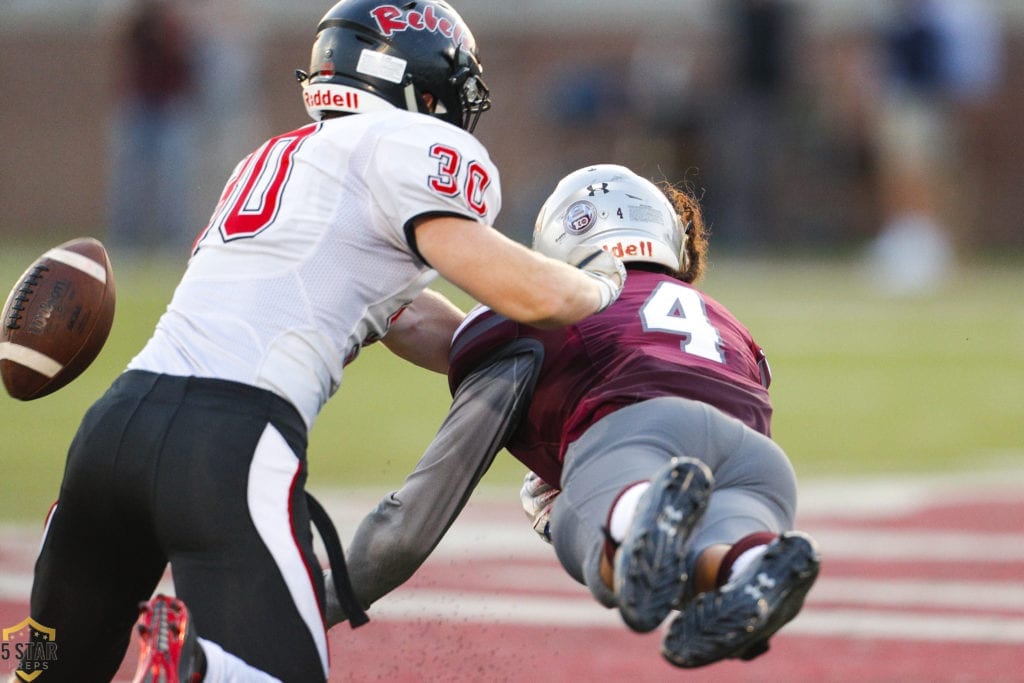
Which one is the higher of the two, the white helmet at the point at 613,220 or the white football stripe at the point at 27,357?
the white helmet at the point at 613,220

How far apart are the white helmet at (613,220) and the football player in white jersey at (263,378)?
547mm

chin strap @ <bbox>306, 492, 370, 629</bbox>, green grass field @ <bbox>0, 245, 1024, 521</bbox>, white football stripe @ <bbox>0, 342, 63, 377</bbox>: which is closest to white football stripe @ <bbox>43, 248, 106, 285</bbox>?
white football stripe @ <bbox>0, 342, 63, 377</bbox>

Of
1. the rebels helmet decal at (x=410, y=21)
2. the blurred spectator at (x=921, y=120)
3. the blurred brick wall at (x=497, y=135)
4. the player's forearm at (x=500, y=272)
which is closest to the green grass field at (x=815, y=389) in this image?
the blurred spectator at (x=921, y=120)

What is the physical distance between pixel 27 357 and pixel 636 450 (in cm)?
154

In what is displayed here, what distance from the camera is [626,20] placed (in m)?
20.1

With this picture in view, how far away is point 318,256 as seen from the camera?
3812mm

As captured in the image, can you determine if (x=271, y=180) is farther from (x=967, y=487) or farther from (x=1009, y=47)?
(x=1009, y=47)

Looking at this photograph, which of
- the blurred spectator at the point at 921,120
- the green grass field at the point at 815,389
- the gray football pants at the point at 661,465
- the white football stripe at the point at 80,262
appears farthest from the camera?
the blurred spectator at the point at 921,120

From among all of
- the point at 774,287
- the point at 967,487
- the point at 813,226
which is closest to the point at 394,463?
the point at 967,487

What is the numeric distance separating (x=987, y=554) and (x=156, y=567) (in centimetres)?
398

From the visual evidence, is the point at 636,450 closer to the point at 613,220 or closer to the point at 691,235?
the point at 613,220

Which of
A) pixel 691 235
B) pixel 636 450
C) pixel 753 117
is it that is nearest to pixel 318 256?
pixel 636 450

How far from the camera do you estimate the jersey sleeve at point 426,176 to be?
3777mm

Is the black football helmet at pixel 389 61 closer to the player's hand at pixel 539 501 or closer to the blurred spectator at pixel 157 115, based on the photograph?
the player's hand at pixel 539 501
